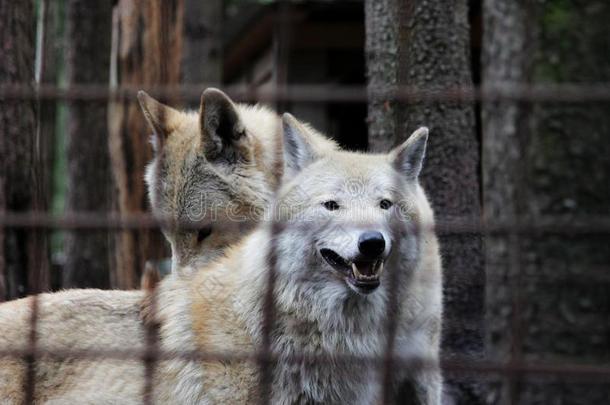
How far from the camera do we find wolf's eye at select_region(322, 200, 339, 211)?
13.4 feet

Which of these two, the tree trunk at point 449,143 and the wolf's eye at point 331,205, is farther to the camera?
the tree trunk at point 449,143

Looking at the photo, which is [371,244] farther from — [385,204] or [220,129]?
[220,129]

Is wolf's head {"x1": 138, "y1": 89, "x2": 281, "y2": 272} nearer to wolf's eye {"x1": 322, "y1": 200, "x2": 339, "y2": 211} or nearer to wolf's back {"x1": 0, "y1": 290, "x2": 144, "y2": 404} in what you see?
wolf's back {"x1": 0, "y1": 290, "x2": 144, "y2": 404}

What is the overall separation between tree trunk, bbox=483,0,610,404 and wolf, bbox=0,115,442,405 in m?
2.97

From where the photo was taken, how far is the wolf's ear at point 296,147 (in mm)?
4441

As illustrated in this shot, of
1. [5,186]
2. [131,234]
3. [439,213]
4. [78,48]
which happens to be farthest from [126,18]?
[78,48]

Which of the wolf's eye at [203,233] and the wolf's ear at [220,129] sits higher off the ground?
the wolf's ear at [220,129]

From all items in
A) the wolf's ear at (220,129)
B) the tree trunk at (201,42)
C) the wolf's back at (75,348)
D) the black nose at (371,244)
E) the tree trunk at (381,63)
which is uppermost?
the tree trunk at (201,42)

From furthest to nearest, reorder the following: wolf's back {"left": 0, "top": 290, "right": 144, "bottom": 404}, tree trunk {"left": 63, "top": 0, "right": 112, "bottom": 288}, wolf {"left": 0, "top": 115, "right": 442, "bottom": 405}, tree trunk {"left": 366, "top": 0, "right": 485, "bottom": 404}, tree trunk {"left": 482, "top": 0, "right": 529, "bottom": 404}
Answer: tree trunk {"left": 63, "top": 0, "right": 112, "bottom": 288}, tree trunk {"left": 482, "top": 0, "right": 529, "bottom": 404}, tree trunk {"left": 366, "top": 0, "right": 485, "bottom": 404}, wolf's back {"left": 0, "top": 290, "right": 144, "bottom": 404}, wolf {"left": 0, "top": 115, "right": 442, "bottom": 405}

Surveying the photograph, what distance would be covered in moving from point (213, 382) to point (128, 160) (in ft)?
12.4

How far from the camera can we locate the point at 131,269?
24.5 feet

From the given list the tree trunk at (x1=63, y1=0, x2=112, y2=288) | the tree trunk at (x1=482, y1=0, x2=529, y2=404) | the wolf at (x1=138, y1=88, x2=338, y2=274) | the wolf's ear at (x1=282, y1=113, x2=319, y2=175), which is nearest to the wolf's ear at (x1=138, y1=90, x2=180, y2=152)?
the wolf at (x1=138, y1=88, x2=338, y2=274)

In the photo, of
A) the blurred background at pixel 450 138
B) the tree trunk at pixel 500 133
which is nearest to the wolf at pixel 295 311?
the blurred background at pixel 450 138

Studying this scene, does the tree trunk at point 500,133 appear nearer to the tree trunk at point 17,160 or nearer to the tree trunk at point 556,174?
the tree trunk at point 556,174
